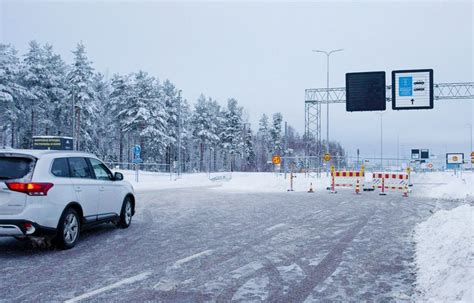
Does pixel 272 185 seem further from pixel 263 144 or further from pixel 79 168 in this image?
pixel 263 144

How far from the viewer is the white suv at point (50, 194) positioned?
727 cm

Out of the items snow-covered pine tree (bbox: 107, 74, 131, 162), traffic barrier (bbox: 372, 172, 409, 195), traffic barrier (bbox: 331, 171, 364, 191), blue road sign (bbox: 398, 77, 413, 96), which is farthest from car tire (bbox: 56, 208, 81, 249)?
snow-covered pine tree (bbox: 107, 74, 131, 162)

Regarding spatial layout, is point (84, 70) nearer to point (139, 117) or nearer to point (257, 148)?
point (139, 117)

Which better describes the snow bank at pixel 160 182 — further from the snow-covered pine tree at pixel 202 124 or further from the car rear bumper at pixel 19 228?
the snow-covered pine tree at pixel 202 124

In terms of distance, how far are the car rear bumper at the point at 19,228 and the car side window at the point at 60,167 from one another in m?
1.03

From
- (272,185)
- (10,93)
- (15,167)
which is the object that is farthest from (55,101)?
(15,167)

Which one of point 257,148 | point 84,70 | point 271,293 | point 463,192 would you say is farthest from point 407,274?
point 257,148

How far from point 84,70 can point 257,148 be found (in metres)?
72.5

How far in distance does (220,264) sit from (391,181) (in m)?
21.9

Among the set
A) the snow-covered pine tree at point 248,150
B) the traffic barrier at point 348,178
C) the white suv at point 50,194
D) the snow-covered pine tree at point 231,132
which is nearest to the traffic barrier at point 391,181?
the traffic barrier at point 348,178

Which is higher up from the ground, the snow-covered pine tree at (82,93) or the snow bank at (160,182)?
the snow-covered pine tree at (82,93)

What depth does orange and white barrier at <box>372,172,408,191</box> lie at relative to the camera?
26.0 meters

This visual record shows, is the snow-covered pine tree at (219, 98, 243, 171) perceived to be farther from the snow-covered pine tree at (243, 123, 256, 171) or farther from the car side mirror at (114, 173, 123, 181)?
the car side mirror at (114, 173, 123, 181)

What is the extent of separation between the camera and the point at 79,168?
8938 millimetres
